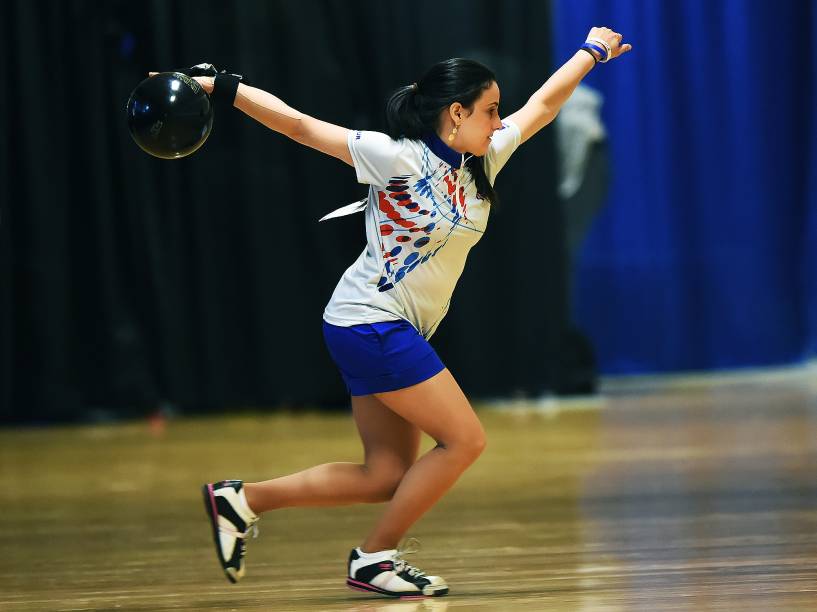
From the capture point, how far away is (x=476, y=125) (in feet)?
8.00

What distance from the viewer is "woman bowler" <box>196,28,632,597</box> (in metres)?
2.42

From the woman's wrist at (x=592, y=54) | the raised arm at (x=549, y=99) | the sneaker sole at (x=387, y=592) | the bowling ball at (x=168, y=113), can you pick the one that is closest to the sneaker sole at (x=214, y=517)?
the sneaker sole at (x=387, y=592)

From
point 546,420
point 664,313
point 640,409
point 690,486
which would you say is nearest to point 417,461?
point 690,486

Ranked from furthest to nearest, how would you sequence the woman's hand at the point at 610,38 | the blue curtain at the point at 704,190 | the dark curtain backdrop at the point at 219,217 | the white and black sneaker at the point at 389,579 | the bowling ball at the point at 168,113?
the blue curtain at the point at 704,190 → the dark curtain backdrop at the point at 219,217 → the woman's hand at the point at 610,38 → the white and black sneaker at the point at 389,579 → the bowling ball at the point at 168,113

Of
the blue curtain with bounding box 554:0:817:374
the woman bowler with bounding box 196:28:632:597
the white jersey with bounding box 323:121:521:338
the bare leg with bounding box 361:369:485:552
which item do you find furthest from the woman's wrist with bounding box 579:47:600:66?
the blue curtain with bounding box 554:0:817:374

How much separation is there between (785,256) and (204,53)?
3.62 meters

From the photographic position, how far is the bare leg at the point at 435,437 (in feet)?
7.94

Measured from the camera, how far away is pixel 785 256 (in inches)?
279

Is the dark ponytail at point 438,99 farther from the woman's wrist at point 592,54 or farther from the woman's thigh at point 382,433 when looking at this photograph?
the woman's thigh at point 382,433

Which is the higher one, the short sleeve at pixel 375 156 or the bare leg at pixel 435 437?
the short sleeve at pixel 375 156

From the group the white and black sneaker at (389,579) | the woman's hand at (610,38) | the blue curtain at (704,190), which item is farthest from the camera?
the blue curtain at (704,190)

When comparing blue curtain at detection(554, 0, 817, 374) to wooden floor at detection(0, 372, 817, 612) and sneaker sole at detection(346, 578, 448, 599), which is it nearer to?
wooden floor at detection(0, 372, 817, 612)

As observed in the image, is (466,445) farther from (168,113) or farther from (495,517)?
(495,517)

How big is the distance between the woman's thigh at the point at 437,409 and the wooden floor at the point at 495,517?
0.34 meters
